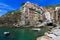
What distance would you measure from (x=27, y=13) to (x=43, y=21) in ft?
77.9

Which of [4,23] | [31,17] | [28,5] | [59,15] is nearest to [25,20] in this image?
[31,17]

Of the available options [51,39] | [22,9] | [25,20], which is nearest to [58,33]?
[51,39]

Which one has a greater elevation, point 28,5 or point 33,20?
point 28,5

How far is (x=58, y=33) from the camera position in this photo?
41531 mm

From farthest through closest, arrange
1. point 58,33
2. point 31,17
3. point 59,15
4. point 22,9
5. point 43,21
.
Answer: point 22,9
point 31,17
point 43,21
point 59,15
point 58,33

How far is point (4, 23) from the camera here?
7067 inches

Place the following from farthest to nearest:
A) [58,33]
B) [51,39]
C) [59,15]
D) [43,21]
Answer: [43,21], [59,15], [58,33], [51,39]

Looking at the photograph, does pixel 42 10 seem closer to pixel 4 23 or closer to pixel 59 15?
pixel 4 23

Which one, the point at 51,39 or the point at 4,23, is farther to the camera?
the point at 4,23

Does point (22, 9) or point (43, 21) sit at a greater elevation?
point (22, 9)

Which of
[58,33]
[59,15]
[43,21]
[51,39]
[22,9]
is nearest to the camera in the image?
[51,39]

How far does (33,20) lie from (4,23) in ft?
134

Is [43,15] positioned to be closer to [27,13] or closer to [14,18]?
[27,13]

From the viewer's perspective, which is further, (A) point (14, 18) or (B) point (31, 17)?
(A) point (14, 18)
